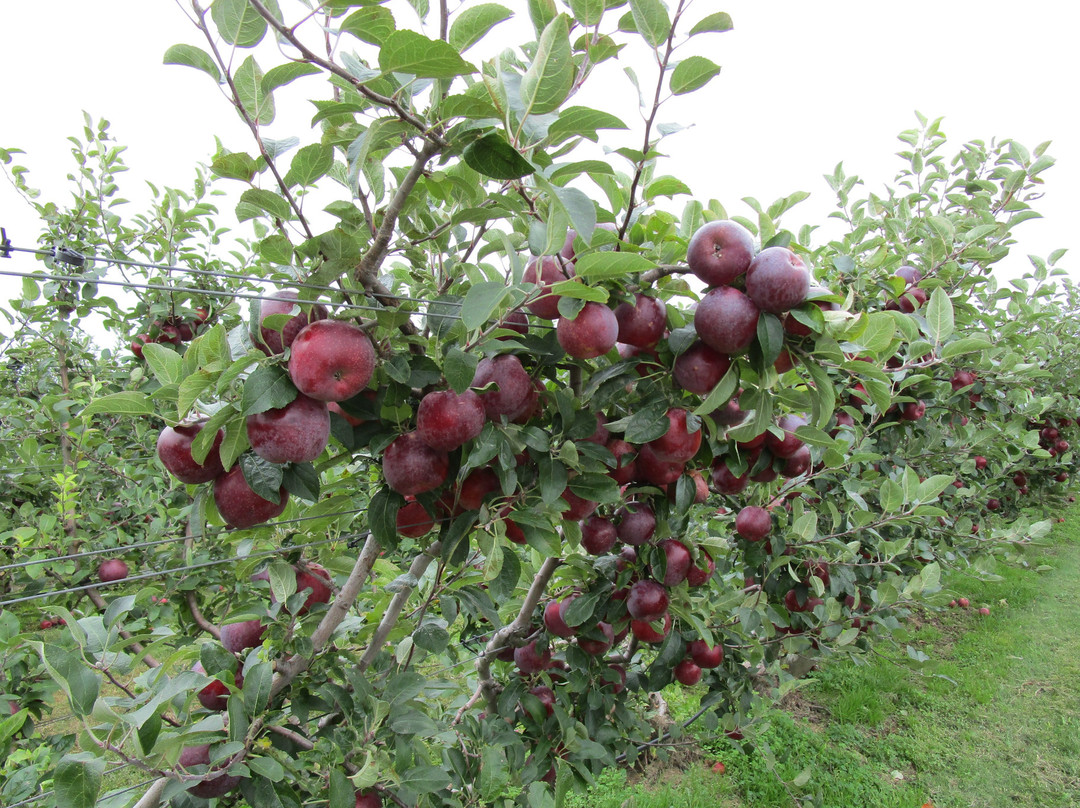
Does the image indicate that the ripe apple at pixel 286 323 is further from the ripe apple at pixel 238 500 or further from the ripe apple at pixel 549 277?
the ripe apple at pixel 549 277

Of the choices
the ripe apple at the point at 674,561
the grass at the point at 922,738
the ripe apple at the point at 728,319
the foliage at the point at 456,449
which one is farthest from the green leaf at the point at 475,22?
the grass at the point at 922,738

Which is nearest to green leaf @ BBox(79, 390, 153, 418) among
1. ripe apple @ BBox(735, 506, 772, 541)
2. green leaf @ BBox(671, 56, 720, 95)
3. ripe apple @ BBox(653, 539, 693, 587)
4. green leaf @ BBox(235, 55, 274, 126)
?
green leaf @ BBox(235, 55, 274, 126)

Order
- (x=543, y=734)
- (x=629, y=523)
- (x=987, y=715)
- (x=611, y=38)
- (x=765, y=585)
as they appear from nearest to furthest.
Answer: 1. (x=611, y=38)
2. (x=629, y=523)
3. (x=543, y=734)
4. (x=765, y=585)
5. (x=987, y=715)

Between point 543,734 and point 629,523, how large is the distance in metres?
0.80

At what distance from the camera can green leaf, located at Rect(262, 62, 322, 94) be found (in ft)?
2.73

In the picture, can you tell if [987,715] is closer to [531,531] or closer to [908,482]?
[908,482]

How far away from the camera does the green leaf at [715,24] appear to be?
0.92m

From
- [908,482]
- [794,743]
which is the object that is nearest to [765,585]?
[908,482]

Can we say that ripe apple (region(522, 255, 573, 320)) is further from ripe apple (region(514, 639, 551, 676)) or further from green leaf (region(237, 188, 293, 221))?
ripe apple (region(514, 639, 551, 676))

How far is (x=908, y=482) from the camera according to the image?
2.13 m

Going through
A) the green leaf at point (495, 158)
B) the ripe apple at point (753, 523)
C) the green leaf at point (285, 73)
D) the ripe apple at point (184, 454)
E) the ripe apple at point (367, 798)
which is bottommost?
the ripe apple at point (367, 798)

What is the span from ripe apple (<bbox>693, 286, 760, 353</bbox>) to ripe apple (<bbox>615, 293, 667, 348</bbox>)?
13 centimetres

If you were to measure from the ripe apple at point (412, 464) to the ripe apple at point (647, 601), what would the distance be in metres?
0.75

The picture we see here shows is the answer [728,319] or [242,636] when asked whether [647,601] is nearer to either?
[728,319]
